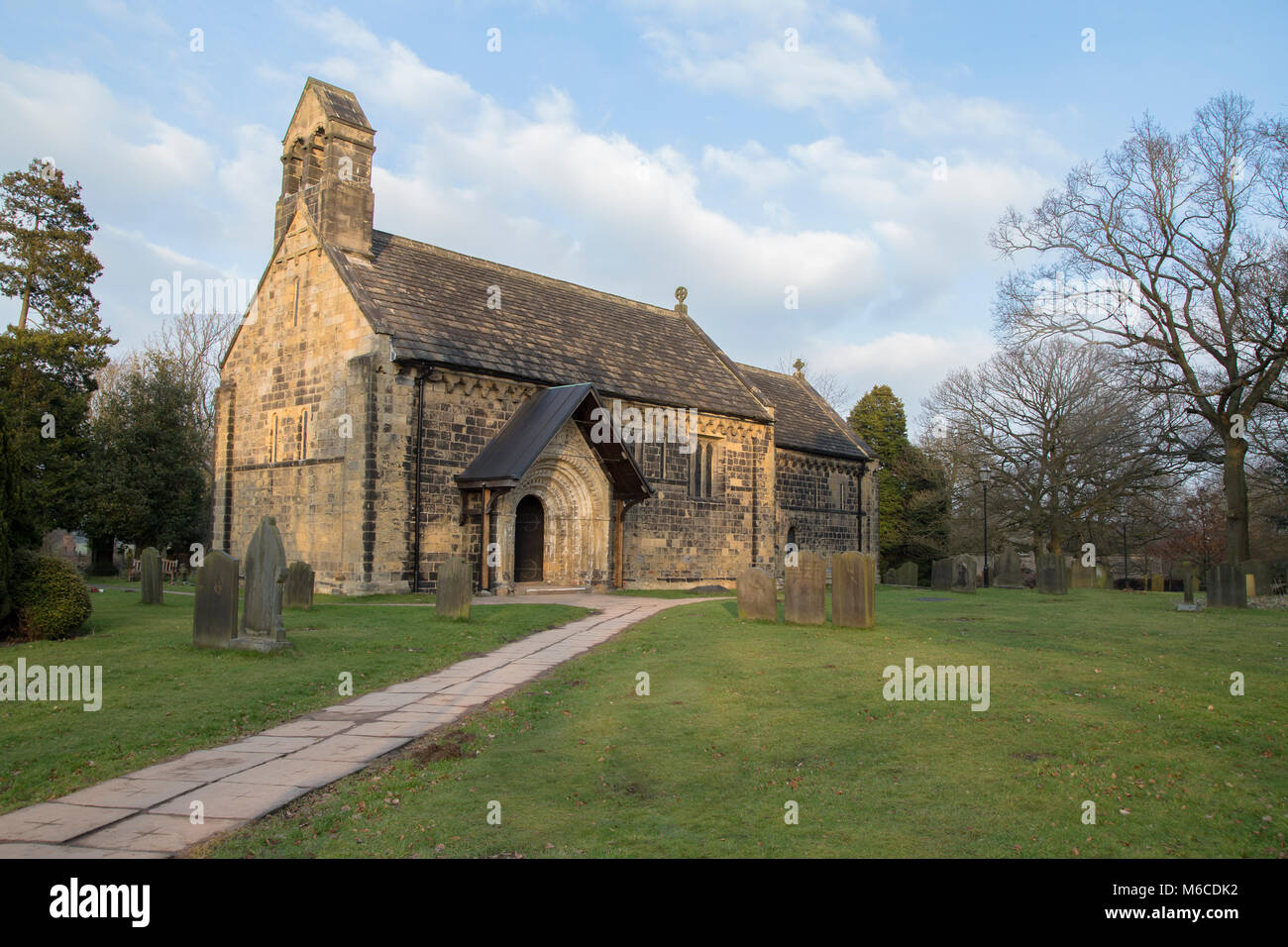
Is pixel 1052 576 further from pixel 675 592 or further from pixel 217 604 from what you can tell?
pixel 217 604

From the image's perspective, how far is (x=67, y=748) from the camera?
6.74 m

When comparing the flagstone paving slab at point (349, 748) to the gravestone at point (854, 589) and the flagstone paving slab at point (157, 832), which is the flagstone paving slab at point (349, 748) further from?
the gravestone at point (854, 589)

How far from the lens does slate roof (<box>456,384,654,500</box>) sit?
67.5 feet

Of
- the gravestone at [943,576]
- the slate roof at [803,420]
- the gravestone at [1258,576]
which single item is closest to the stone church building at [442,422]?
the slate roof at [803,420]

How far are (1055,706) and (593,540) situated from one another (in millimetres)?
16854

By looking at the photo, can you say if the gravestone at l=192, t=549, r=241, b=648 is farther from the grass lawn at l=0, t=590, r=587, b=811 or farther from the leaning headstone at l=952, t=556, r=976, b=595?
the leaning headstone at l=952, t=556, r=976, b=595

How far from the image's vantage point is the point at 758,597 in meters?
15.6

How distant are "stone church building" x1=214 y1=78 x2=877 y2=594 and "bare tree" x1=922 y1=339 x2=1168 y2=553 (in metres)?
16.2

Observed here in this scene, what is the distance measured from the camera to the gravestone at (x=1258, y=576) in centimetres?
2134

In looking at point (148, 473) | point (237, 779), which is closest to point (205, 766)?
point (237, 779)
